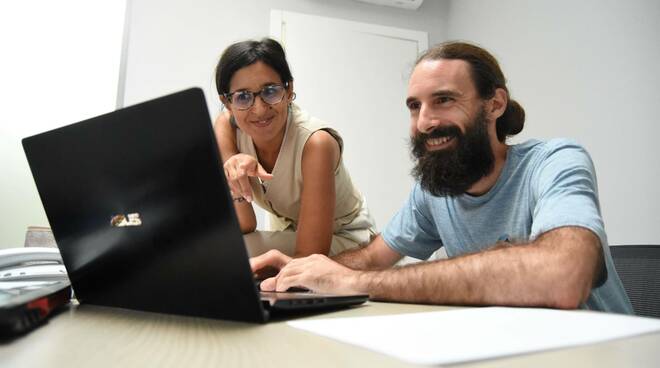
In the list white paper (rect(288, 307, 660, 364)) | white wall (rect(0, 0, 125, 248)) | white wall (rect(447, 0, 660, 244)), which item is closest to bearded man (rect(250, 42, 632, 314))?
white paper (rect(288, 307, 660, 364))

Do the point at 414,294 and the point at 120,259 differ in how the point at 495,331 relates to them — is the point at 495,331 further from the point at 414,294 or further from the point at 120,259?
the point at 120,259

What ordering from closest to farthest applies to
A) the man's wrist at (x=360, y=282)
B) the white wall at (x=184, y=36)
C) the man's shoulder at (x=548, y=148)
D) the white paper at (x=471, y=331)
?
the white paper at (x=471, y=331) → the man's wrist at (x=360, y=282) → the man's shoulder at (x=548, y=148) → the white wall at (x=184, y=36)

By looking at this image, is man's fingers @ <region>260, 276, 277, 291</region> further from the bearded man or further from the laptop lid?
the laptop lid

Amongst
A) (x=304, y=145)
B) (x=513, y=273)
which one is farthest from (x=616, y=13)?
(x=513, y=273)

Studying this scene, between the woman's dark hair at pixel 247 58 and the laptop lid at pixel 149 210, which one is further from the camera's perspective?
the woman's dark hair at pixel 247 58

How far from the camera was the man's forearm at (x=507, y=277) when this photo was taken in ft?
1.83

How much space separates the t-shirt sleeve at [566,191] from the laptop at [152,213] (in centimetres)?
37

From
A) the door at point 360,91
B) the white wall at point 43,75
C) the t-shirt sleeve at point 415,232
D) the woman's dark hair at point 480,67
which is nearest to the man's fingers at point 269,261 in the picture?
the t-shirt sleeve at point 415,232

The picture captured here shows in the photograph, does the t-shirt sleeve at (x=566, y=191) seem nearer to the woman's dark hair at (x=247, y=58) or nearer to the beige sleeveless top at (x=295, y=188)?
the beige sleeveless top at (x=295, y=188)

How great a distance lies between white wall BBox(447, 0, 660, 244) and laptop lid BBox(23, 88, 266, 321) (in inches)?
62.1

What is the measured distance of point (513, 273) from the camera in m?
0.58

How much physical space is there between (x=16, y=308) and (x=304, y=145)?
1.01 metres

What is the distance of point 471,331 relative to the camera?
0.36 meters

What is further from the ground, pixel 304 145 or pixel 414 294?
pixel 304 145
